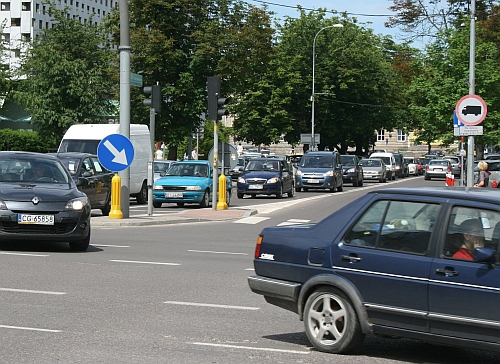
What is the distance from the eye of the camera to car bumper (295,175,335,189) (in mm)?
44781

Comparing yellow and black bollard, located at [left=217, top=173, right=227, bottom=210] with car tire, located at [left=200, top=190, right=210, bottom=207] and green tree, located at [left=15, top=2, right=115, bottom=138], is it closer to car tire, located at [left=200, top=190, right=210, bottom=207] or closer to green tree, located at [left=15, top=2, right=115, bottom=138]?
car tire, located at [left=200, top=190, right=210, bottom=207]

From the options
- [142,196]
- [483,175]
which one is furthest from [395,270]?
[142,196]

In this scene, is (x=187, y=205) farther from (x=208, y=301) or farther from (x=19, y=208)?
(x=208, y=301)

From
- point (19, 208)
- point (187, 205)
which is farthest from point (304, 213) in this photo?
point (19, 208)

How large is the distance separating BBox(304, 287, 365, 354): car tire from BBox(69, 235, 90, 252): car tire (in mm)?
8060

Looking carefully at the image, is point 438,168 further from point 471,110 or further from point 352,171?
point 471,110

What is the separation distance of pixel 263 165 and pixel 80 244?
2476cm

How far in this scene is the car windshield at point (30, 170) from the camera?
1559 centimetres

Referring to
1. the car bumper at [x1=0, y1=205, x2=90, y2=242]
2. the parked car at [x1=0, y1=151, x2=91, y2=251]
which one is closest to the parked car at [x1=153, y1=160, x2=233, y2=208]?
the parked car at [x1=0, y1=151, x2=91, y2=251]

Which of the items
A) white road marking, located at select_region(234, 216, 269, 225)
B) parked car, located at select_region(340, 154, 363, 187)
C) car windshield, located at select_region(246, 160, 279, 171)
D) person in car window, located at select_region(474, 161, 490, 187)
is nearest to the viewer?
white road marking, located at select_region(234, 216, 269, 225)

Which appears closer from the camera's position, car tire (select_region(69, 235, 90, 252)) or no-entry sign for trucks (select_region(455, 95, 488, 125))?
car tire (select_region(69, 235, 90, 252))

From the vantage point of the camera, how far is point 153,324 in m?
8.82

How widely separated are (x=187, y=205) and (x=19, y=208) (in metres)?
19.0

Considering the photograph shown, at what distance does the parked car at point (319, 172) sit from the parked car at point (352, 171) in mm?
8418
